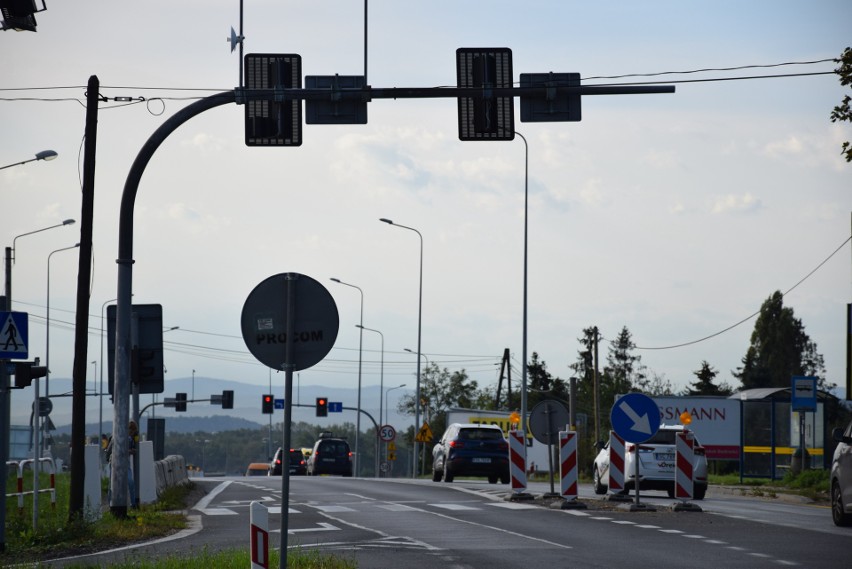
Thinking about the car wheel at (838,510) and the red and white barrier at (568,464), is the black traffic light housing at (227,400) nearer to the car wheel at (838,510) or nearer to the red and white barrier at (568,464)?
the red and white barrier at (568,464)

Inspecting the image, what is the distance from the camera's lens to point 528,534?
18.5m

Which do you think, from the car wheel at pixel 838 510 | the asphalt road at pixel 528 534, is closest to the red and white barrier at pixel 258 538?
the asphalt road at pixel 528 534

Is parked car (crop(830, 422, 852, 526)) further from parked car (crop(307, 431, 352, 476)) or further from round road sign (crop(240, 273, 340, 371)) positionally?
parked car (crop(307, 431, 352, 476))

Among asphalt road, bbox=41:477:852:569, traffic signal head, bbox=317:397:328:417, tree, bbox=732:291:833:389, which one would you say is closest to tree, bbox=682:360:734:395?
tree, bbox=732:291:833:389

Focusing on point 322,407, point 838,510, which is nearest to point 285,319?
point 838,510

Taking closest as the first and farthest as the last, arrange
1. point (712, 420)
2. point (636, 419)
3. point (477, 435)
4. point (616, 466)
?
point (636, 419) → point (616, 466) → point (477, 435) → point (712, 420)

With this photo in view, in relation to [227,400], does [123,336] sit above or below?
above

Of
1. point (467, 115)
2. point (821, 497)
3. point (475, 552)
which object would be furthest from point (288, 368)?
point (821, 497)

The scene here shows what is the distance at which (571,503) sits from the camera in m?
24.7

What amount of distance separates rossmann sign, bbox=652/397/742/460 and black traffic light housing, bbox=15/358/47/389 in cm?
4052

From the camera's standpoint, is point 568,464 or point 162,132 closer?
point 162,132

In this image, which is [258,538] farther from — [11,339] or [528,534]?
[528,534]

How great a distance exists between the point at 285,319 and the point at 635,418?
12.8m

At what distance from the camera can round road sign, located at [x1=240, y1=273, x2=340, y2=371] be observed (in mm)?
11047
